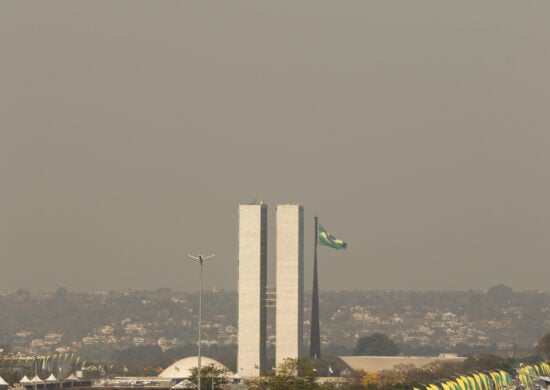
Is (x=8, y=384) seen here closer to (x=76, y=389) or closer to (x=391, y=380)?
(x=76, y=389)

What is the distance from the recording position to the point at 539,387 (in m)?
159

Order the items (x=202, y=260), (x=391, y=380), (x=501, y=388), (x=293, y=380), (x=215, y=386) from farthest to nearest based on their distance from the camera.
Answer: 1. (x=391, y=380)
2. (x=501, y=388)
3. (x=215, y=386)
4. (x=293, y=380)
5. (x=202, y=260)

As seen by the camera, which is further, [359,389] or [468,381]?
[359,389]

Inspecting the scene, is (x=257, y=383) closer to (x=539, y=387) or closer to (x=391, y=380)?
(x=539, y=387)

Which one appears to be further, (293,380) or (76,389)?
(76,389)

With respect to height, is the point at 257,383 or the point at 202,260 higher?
the point at 202,260

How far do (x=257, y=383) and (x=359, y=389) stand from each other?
1949 inches

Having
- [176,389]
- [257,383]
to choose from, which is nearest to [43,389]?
[176,389]

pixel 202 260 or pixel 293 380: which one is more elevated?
pixel 202 260

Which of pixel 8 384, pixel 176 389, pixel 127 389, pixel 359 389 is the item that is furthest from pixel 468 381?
pixel 8 384

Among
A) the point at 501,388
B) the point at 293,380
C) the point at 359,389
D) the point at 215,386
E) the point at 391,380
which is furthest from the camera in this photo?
the point at 391,380

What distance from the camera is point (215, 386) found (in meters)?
140

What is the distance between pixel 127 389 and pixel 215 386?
54.8 meters

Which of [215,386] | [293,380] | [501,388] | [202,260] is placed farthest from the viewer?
[501,388]
